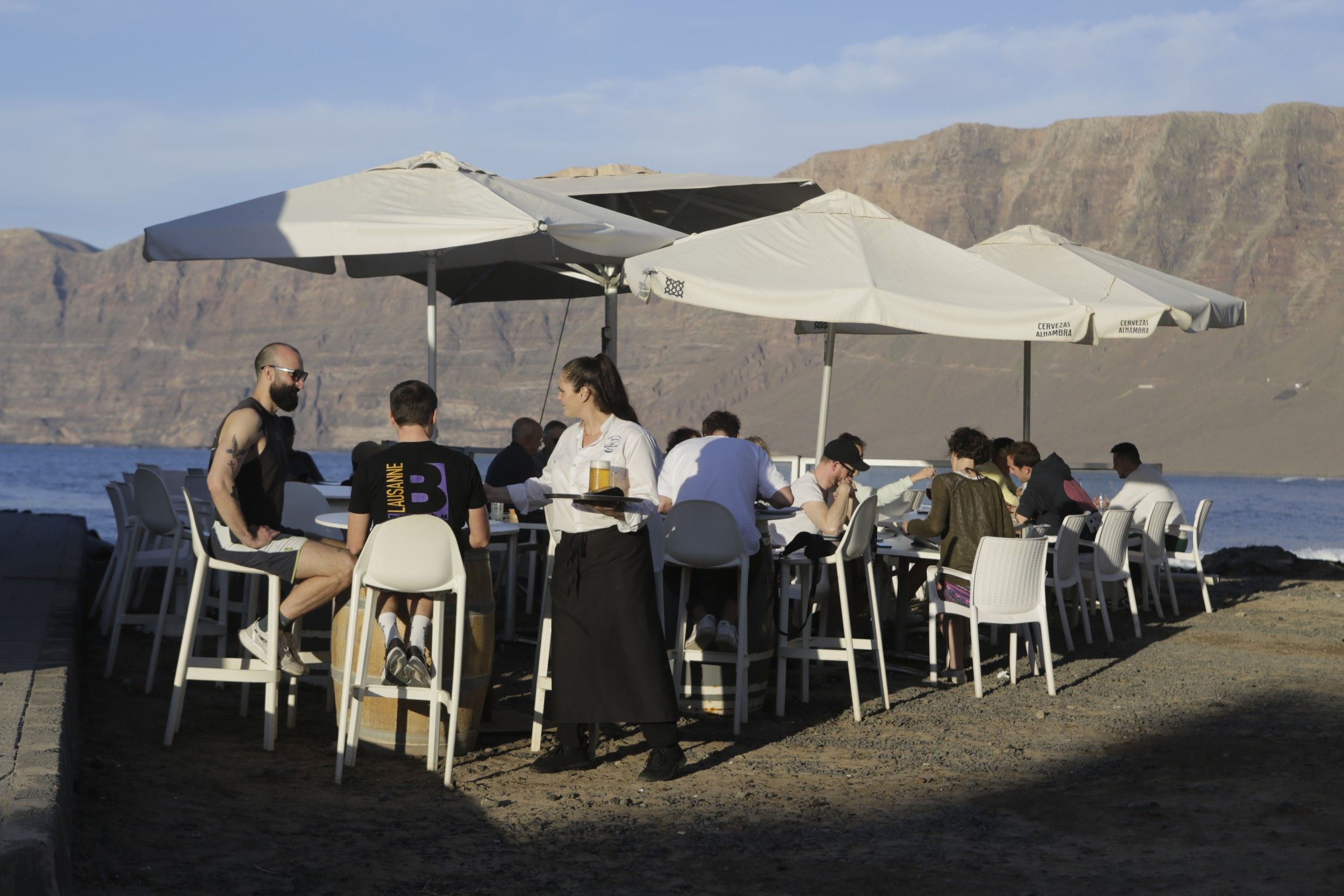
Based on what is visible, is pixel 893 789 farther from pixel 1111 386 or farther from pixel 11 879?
pixel 1111 386

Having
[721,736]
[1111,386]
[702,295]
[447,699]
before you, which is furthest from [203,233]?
[1111,386]

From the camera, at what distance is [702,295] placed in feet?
20.4

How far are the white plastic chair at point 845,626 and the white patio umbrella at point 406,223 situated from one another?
184 cm

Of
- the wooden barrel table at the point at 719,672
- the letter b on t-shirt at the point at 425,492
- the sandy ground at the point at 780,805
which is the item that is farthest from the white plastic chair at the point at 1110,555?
the letter b on t-shirt at the point at 425,492

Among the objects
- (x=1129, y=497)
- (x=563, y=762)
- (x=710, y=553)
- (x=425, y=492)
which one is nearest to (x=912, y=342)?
(x=1129, y=497)

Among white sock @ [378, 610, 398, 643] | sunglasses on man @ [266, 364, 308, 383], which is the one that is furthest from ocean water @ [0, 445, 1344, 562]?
white sock @ [378, 610, 398, 643]

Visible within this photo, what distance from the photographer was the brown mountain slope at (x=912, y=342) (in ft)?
358

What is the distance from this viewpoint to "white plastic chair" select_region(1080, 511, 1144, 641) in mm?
7523

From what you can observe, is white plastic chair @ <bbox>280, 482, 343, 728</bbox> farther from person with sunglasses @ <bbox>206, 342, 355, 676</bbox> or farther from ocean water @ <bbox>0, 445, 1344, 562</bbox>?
ocean water @ <bbox>0, 445, 1344, 562</bbox>

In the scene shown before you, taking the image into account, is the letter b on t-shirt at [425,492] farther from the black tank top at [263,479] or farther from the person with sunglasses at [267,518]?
the black tank top at [263,479]

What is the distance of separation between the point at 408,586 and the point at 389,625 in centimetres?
26

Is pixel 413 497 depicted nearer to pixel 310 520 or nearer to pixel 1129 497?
pixel 310 520

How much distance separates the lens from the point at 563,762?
14.9ft

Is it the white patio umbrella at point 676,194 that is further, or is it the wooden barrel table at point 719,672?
the white patio umbrella at point 676,194
